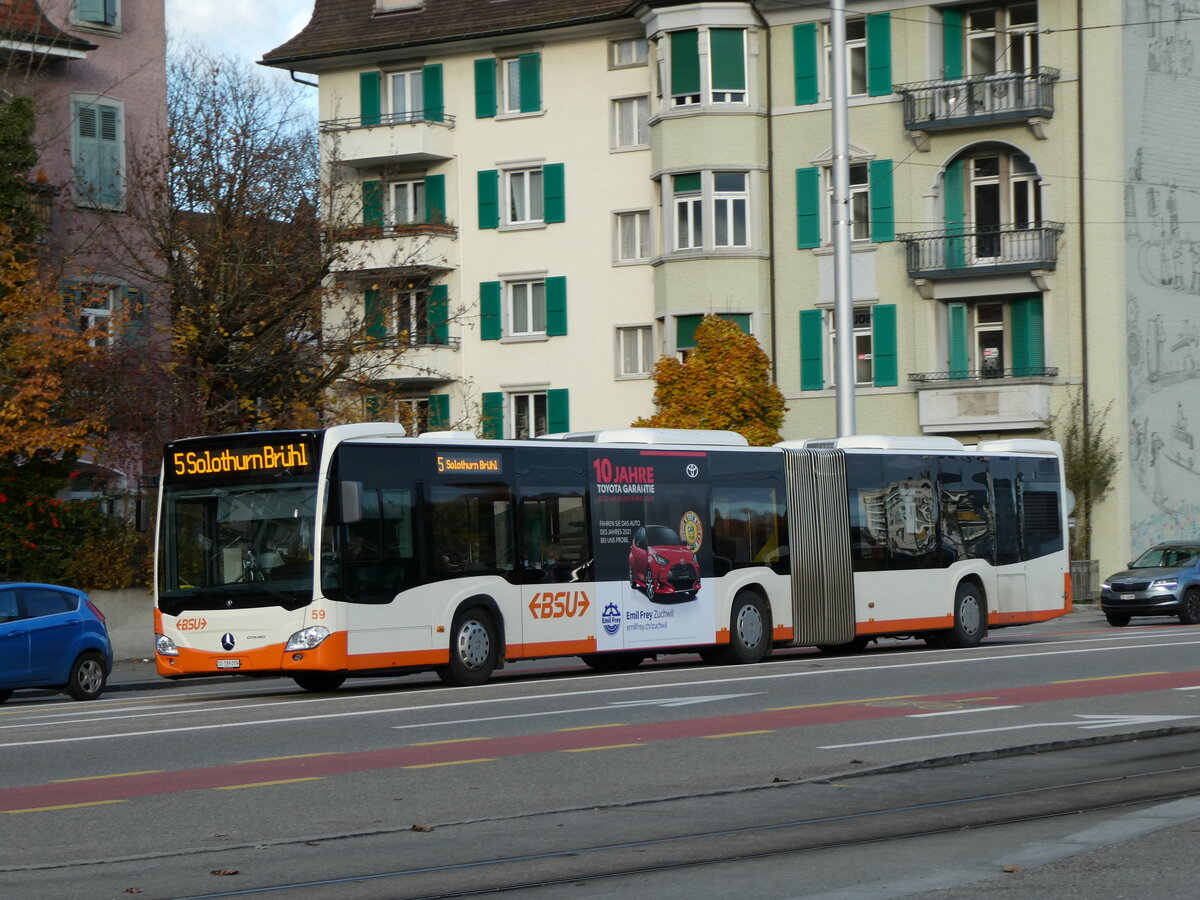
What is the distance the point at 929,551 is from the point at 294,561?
11.2m

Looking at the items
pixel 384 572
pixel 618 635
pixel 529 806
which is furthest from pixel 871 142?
pixel 529 806

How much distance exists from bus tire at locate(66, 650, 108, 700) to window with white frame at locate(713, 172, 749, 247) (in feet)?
87.1

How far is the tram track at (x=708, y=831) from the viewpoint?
933 cm

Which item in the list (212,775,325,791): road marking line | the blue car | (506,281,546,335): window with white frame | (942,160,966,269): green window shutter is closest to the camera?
(212,775,325,791): road marking line

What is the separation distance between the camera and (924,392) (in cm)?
4603

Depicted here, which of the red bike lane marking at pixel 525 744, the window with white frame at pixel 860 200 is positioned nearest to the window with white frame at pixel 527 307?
the window with white frame at pixel 860 200

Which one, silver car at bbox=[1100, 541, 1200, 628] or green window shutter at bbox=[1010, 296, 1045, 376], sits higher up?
green window shutter at bbox=[1010, 296, 1045, 376]

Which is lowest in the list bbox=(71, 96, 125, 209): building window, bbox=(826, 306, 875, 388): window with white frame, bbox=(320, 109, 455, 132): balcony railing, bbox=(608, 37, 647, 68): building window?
bbox=(826, 306, 875, 388): window with white frame

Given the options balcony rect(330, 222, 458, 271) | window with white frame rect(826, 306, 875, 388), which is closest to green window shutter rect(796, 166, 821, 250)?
window with white frame rect(826, 306, 875, 388)

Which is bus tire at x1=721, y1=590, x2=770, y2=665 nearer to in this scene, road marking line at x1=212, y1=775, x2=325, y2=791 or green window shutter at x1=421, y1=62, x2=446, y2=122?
road marking line at x1=212, y1=775, x2=325, y2=791

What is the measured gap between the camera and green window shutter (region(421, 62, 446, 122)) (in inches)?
2055

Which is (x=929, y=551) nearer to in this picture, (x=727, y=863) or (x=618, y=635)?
(x=618, y=635)

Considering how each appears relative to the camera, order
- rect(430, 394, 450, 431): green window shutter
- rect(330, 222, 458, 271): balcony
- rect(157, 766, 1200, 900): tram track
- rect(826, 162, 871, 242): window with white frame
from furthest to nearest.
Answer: rect(430, 394, 450, 431): green window shutter → rect(330, 222, 458, 271): balcony → rect(826, 162, 871, 242): window with white frame → rect(157, 766, 1200, 900): tram track

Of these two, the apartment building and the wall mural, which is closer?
the apartment building
